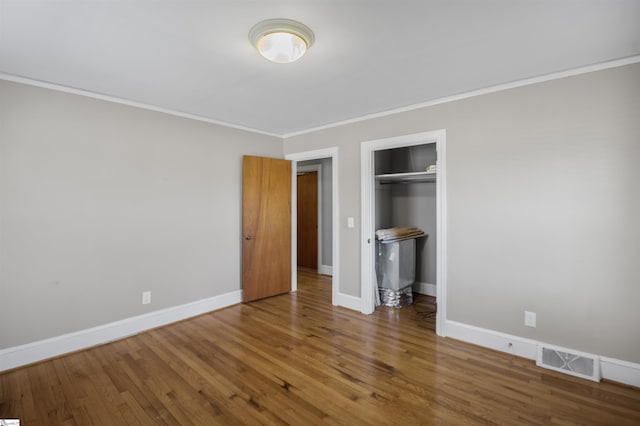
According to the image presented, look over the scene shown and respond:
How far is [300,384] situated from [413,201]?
3268 millimetres

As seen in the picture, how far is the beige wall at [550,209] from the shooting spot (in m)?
2.30

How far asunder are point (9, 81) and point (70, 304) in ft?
6.58

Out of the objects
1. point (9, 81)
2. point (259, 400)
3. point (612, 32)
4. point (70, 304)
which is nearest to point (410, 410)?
point (259, 400)

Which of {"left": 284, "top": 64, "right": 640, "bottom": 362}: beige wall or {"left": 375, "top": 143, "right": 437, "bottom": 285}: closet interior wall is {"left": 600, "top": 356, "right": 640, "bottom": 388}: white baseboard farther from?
{"left": 375, "top": 143, "right": 437, "bottom": 285}: closet interior wall

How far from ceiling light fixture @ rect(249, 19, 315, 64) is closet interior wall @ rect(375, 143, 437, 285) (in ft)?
8.63

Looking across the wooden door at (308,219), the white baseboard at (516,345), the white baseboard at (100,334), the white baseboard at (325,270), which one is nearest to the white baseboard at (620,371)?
the white baseboard at (516,345)

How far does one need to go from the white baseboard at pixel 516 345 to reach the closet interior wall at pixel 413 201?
1.53m

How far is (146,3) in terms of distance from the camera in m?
1.64

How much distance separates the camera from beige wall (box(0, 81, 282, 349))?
2.58 m

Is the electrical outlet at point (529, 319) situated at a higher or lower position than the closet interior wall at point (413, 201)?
lower

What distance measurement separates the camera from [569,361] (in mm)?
2463

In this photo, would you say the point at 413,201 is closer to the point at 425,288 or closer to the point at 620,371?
the point at 425,288

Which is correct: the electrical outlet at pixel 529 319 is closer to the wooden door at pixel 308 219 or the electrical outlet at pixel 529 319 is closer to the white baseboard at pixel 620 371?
the white baseboard at pixel 620 371

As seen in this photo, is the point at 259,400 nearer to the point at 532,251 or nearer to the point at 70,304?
the point at 70,304
